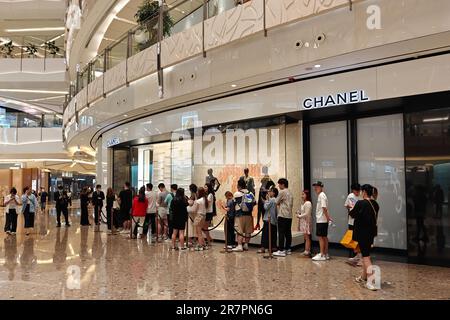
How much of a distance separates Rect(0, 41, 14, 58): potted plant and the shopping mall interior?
49.3 feet

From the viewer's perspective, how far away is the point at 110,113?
13.1m

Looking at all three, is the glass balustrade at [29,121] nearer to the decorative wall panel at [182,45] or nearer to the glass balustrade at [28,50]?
the glass balustrade at [28,50]

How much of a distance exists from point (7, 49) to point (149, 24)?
19.1m

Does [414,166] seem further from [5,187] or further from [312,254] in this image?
[5,187]

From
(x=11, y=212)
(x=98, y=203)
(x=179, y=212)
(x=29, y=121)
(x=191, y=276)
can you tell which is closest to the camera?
(x=191, y=276)

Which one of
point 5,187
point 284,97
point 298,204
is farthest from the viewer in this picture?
point 5,187

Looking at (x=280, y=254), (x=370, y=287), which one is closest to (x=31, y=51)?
(x=280, y=254)

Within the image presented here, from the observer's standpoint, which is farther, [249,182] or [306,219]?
[249,182]

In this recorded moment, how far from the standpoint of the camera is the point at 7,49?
25859 millimetres

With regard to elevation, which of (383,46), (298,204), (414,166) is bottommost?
(298,204)

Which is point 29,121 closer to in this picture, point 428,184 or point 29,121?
point 29,121

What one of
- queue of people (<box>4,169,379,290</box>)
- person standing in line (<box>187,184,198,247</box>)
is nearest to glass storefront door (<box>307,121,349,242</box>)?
queue of people (<box>4,169,379,290</box>)
